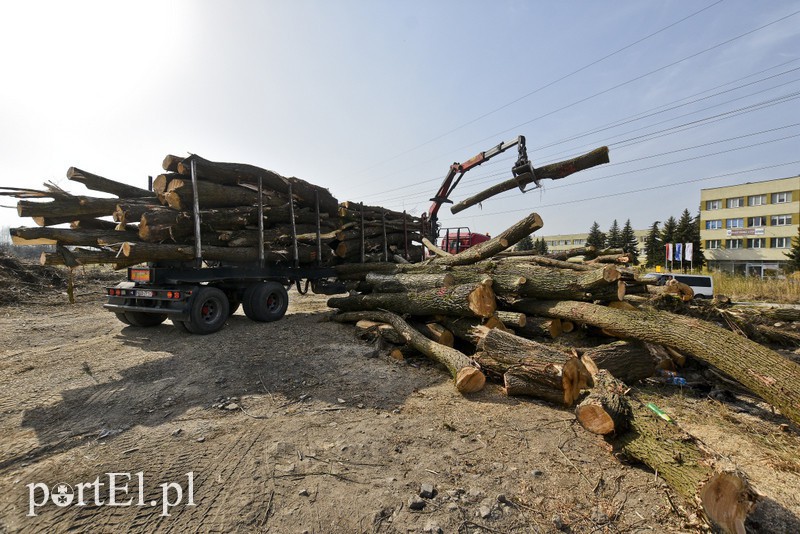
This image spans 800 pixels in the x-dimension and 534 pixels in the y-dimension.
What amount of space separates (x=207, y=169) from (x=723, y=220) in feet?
188

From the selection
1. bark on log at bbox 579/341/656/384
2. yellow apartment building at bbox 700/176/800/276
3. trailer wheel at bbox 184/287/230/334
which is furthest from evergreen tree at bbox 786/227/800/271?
trailer wheel at bbox 184/287/230/334

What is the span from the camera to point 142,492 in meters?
2.39

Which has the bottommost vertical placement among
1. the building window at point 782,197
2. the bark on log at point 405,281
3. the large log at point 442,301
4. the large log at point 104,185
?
the large log at point 442,301

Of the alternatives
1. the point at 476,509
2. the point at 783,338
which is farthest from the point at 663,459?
the point at 783,338

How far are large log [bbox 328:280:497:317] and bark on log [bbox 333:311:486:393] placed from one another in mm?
233

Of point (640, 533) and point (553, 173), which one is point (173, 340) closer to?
point (640, 533)

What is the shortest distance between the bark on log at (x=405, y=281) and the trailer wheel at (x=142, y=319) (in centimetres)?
429

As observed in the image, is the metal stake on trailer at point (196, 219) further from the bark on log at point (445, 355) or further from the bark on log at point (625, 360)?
the bark on log at point (625, 360)

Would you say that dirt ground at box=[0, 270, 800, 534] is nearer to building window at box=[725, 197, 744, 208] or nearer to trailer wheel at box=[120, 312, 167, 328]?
trailer wheel at box=[120, 312, 167, 328]

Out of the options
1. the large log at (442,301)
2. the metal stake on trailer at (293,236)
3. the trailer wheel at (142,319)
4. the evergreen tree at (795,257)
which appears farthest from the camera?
the evergreen tree at (795,257)

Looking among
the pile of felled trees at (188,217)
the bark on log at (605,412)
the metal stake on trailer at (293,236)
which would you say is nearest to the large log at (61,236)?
the pile of felled trees at (188,217)

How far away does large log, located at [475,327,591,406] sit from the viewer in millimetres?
3922

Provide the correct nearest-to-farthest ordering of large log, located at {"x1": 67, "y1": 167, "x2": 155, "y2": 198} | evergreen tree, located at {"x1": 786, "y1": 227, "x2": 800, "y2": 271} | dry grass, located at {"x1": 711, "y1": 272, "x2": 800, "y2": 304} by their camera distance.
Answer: large log, located at {"x1": 67, "y1": 167, "x2": 155, "y2": 198} → dry grass, located at {"x1": 711, "y1": 272, "x2": 800, "y2": 304} → evergreen tree, located at {"x1": 786, "y1": 227, "x2": 800, "y2": 271}

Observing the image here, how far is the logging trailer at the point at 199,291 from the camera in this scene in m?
6.36
